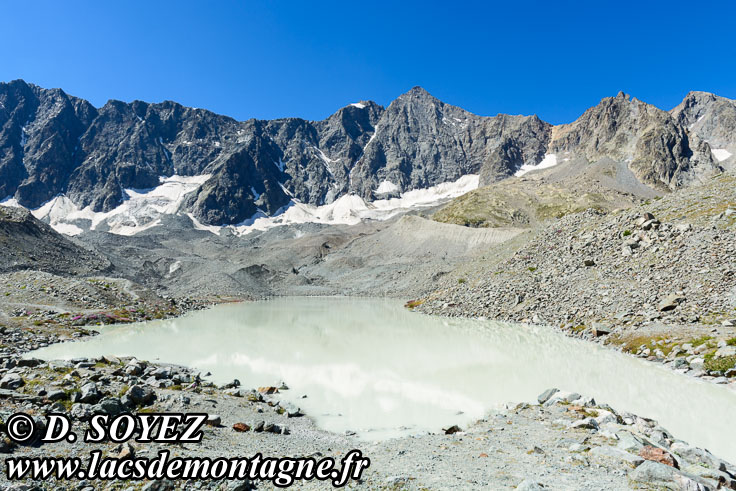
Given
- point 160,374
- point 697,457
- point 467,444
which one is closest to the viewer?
point 697,457

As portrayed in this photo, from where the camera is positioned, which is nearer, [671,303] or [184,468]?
[184,468]

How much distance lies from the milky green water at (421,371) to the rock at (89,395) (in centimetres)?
748

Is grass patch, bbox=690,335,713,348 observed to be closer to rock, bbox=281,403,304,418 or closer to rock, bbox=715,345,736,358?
rock, bbox=715,345,736,358

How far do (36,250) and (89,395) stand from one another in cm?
8437

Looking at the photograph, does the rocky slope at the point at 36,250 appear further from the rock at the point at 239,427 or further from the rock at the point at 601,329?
the rock at the point at 601,329

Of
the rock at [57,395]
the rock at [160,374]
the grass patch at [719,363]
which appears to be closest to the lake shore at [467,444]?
the rock at [57,395]

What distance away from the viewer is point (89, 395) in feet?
39.2

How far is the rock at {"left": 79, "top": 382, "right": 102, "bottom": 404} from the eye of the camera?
1185 centimetres

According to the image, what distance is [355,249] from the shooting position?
162 metres

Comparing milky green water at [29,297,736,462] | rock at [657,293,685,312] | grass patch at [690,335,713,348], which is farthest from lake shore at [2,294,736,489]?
rock at [657,293,685,312]
